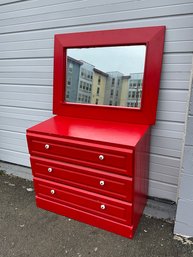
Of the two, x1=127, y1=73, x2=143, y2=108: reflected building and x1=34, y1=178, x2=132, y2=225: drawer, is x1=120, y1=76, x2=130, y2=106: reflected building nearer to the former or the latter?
x1=127, y1=73, x2=143, y2=108: reflected building

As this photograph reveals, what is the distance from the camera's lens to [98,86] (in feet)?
6.66

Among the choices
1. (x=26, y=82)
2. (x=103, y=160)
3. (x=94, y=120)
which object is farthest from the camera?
(x=26, y=82)

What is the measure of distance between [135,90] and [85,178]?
34.7 inches

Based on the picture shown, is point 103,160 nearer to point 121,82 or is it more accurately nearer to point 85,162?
point 85,162

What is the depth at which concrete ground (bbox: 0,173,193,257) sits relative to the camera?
1.61m

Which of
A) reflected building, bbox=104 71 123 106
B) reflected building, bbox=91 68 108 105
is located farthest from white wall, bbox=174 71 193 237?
reflected building, bbox=91 68 108 105

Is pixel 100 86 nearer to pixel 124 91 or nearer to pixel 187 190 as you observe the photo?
pixel 124 91

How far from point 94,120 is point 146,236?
111 cm

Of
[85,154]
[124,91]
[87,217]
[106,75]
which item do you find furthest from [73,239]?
[106,75]

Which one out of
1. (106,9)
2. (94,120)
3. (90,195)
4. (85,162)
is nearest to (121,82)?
(94,120)

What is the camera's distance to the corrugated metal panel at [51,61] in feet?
5.70

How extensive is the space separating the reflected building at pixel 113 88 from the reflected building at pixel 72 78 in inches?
13.5

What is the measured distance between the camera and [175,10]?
66.1 inches

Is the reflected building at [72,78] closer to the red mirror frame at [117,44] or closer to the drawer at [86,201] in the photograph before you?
the red mirror frame at [117,44]
